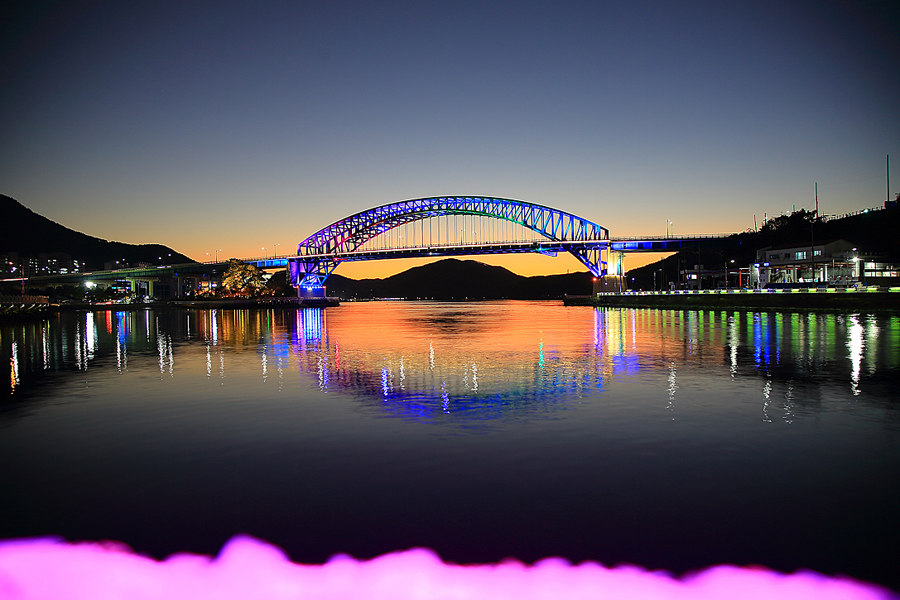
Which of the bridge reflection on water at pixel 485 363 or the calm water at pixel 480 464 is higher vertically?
the calm water at pixel 480 464

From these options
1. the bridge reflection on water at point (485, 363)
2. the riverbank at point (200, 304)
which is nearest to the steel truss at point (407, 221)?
the riverbank at point (200, 304)

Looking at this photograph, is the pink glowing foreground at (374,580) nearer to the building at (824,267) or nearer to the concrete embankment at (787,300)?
the concrete embankment at (787,300)

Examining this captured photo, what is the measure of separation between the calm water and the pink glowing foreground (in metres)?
0.15

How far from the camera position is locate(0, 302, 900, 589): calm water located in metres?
3.98

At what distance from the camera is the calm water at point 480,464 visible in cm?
398

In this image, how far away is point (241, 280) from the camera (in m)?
104

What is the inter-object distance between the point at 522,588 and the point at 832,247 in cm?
7781

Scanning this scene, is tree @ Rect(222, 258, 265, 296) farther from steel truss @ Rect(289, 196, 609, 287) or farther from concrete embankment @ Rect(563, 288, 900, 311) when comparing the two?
concrete embankment @ Rect(563, 288, 900, 311)

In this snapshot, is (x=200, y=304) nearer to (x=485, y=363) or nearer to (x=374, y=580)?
(x=485, y=363)

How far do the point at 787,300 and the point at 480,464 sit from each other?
156 feet

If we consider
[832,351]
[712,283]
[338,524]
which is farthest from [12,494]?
[712,283]

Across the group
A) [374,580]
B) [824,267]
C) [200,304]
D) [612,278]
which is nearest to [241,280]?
[200,304]

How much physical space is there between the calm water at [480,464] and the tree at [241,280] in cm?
9518

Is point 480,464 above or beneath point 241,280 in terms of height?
beneath
